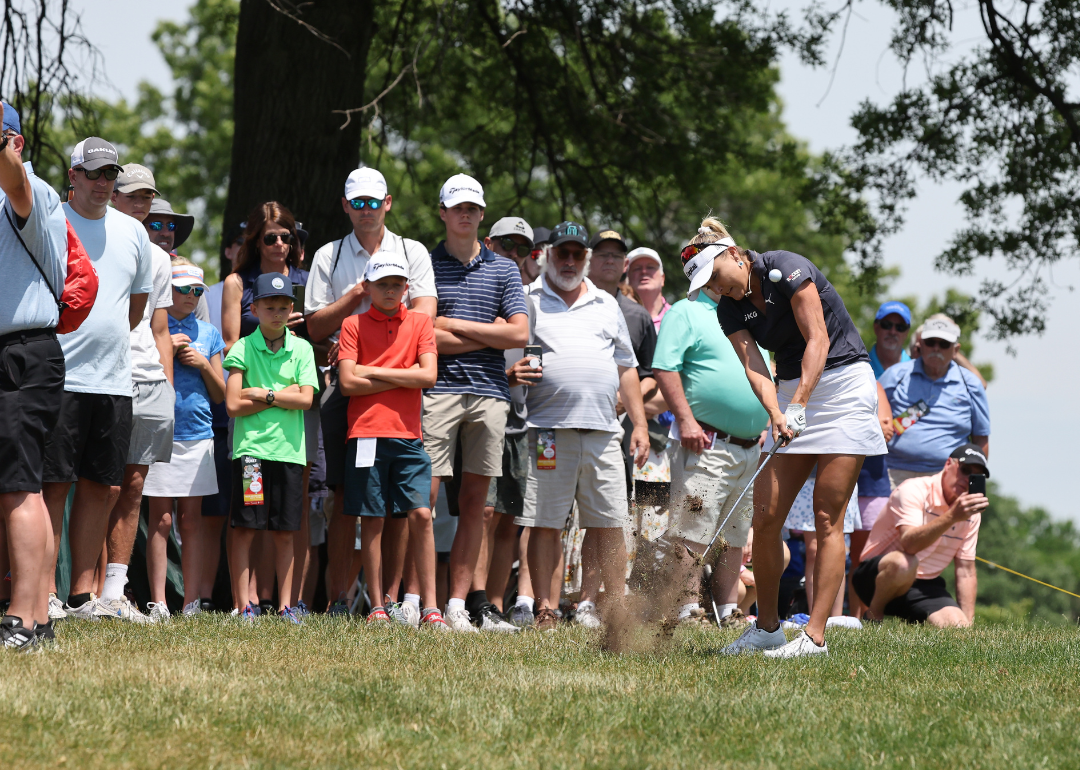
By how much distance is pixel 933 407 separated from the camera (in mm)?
9820

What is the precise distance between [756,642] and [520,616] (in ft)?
7.31

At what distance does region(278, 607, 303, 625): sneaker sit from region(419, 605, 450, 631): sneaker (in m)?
0.72

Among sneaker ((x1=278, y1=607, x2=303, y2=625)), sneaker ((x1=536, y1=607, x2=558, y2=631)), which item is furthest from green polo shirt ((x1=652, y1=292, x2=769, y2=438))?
sneaker ((x1=278, y1=607, x2=303, y2=625))

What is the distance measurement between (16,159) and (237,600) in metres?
3.30

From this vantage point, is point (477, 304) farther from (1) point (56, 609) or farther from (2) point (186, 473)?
(1) point (56, 609)

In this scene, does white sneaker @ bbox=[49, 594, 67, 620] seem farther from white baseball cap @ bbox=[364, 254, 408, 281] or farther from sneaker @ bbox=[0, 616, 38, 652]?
white baseball cap @ bbox=[364, 254, 408, 281]

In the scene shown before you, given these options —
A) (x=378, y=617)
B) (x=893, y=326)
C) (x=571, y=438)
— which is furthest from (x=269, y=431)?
(x=893, y=326)

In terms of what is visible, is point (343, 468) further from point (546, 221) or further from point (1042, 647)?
point (546, 221)

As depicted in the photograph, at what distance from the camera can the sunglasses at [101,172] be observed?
6332 millimetres

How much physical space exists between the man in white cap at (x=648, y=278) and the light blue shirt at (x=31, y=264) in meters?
5.37

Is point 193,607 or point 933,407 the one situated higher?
point 933,407

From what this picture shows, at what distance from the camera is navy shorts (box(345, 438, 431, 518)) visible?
7141 millimetres

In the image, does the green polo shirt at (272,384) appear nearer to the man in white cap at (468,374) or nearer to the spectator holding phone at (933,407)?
the man in white cap at (468,374)

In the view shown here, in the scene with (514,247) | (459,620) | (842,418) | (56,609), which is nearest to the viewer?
(842,418)
